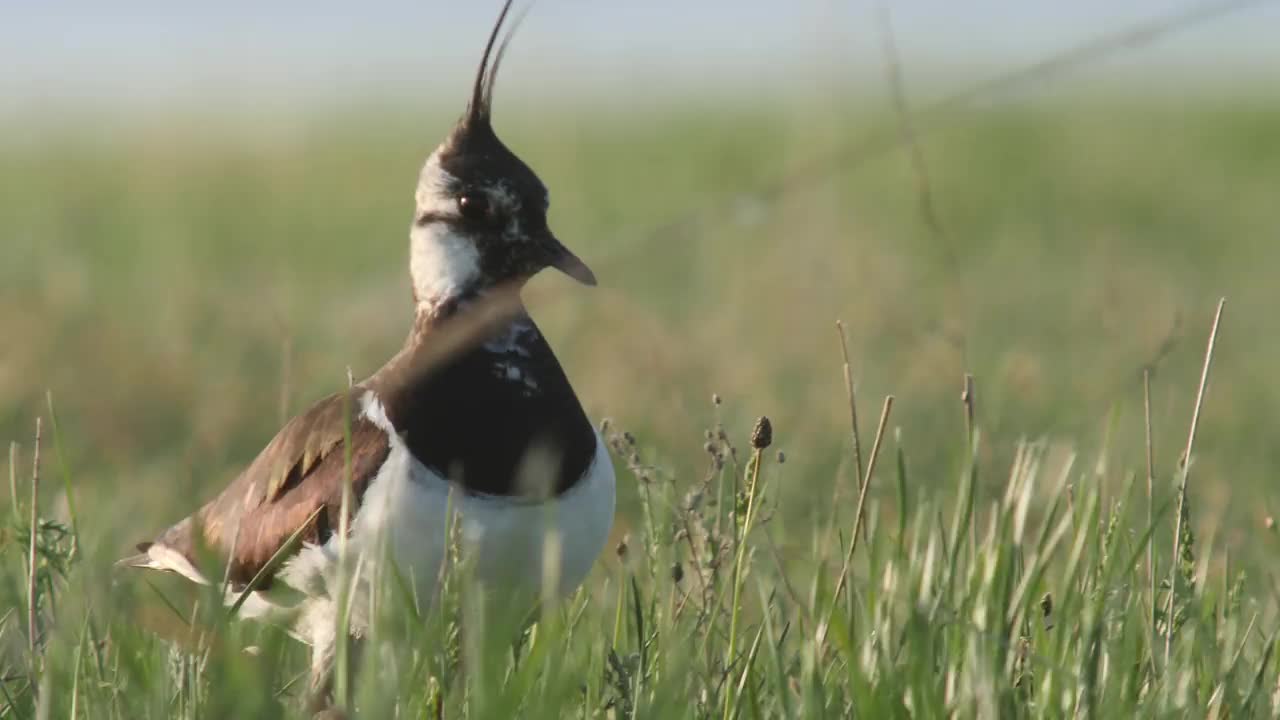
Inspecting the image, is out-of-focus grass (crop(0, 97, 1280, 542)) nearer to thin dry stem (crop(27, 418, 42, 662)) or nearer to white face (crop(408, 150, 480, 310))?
white face (crop(408, 150, 480, 310))

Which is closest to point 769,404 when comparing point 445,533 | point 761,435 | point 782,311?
point 782,311

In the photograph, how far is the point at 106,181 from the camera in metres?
17.5

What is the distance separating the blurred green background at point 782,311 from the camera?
6.18 metres

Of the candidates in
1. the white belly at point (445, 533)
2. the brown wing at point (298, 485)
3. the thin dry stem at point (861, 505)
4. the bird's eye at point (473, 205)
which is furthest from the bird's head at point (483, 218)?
the thin dry stem at point (861, 505)

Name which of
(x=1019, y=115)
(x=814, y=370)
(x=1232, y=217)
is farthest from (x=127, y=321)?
(x=1019, y=115)

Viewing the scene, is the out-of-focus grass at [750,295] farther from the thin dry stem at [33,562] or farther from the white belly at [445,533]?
the thin dry stem at [33,562]

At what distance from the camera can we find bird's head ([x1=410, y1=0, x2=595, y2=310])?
379 cm

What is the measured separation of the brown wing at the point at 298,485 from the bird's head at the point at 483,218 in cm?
36

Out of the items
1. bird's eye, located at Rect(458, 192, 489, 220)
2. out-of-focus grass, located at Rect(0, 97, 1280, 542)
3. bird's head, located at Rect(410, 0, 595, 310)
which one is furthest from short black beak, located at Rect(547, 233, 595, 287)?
out-of-focus grass, located at Rect(0, 97, 1280, 542)

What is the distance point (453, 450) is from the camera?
134 inches

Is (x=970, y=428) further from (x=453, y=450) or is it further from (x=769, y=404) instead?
(x=769, y=404)

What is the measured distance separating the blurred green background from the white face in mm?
249

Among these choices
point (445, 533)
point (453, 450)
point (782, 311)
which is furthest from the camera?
point (782, 311)

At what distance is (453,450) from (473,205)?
648 mm
